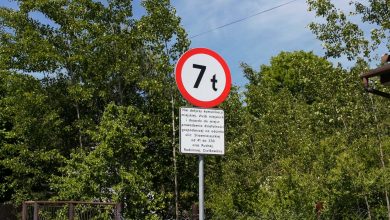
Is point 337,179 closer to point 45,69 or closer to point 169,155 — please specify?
point 169,155

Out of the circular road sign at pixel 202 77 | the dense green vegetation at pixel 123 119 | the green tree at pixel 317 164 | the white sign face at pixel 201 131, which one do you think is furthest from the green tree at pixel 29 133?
the white sign face at pixel 201 131

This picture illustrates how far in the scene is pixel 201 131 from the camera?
4.84 meters

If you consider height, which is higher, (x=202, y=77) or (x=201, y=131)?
(x=202, y=77)

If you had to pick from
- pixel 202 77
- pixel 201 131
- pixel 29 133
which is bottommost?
pixel 201 131

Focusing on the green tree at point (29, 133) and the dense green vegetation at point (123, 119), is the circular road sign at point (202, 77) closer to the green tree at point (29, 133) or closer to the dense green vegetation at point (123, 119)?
the dense green vegetation at point (123, 119)

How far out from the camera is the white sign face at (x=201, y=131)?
15.5 feet

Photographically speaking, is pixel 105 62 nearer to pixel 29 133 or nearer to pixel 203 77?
pixel 29 133

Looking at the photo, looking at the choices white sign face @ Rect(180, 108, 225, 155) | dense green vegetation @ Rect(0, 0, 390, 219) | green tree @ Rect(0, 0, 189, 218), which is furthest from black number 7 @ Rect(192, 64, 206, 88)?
green tree @ Rect(0, 0, 189, 218)

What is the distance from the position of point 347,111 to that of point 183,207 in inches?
293

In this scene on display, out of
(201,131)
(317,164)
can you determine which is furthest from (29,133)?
(201,131)

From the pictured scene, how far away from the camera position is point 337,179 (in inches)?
400

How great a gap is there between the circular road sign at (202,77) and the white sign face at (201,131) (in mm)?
Answer: 159

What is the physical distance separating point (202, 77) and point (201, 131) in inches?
22.3

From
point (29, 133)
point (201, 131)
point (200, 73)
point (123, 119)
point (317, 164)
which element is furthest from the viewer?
point (29, 133)
